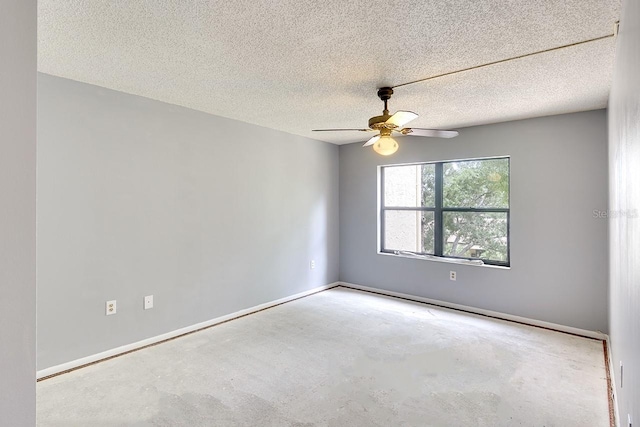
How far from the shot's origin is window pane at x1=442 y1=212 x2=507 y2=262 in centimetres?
406


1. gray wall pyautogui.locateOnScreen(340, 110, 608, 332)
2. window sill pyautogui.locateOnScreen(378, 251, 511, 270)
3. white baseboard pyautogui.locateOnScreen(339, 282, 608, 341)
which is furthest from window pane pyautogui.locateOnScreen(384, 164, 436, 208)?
white baseboard pyautogui.locateOnScreen(339, 282, 608, 341)

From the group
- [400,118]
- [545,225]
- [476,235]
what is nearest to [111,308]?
[400,118]

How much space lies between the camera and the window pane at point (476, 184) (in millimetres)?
4031

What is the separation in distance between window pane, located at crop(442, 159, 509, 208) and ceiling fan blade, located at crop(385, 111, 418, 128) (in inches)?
80.1

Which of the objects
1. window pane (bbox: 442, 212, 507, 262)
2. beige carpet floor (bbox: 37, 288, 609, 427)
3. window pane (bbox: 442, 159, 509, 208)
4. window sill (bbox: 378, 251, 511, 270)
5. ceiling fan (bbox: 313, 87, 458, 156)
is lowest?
beige carpet floor (bbox: 37, 288, 609, 427)

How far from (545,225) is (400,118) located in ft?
7.52

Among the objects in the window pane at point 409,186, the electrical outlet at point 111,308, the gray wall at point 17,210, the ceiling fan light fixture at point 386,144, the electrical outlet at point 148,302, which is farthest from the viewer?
the window pane at point 409,186

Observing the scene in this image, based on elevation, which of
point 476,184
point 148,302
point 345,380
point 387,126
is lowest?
point 345,380

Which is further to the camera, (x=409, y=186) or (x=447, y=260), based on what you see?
(x=409, y=186)

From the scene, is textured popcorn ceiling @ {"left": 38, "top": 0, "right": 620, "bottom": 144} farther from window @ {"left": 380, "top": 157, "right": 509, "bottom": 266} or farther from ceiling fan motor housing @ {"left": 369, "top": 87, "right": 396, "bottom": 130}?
window @ {"left": 380, "top": 157, "right": 509, "bottom": 266}

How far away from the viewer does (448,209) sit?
4445 millimetres

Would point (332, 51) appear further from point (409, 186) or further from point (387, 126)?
point (409, 186)

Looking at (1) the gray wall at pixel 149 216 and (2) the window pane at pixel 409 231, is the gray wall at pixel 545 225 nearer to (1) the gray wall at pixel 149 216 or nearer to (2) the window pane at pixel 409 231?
(2) the window pane at pixel 409 231

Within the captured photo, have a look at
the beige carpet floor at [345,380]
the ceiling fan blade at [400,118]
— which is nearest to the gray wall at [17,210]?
the beige carpet floor at [345,380]
